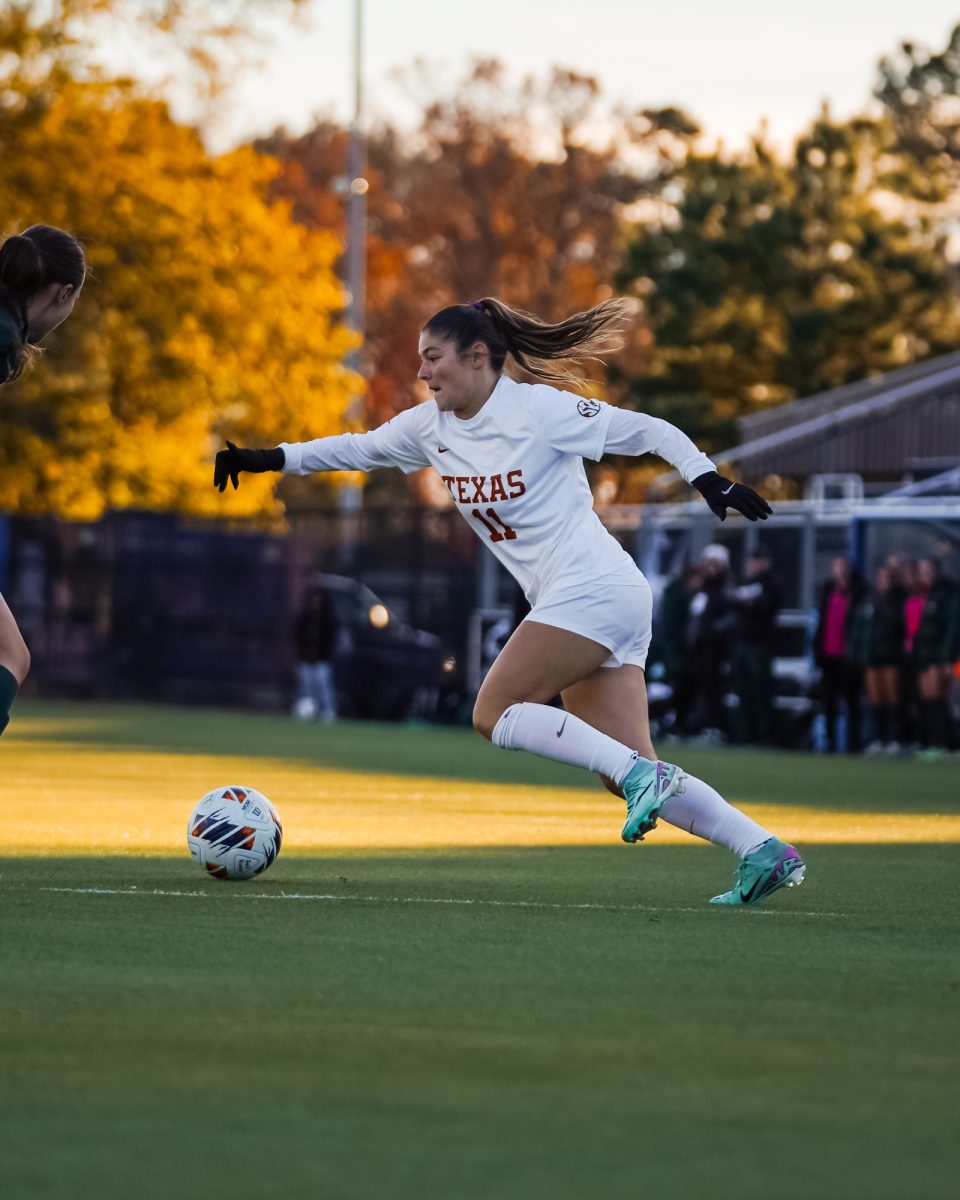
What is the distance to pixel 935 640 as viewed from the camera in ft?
74.5

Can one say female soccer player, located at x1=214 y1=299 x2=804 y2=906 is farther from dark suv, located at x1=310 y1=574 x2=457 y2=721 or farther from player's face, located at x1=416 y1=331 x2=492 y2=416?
dark suv, located at x1=310 y1=574 x2=457 y2=721

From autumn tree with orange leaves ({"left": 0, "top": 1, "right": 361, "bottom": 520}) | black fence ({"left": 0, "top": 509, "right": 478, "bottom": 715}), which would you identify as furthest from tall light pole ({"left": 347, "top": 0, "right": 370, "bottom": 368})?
black fence ({"left": 0, "top": 509, "right": 478, "bottom": 715})

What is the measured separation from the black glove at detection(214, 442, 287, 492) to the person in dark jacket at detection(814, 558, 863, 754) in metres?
15.0

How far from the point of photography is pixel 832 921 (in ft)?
27.1

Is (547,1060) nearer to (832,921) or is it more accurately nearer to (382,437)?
(832,921)

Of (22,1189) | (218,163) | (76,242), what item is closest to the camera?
(22,1189)

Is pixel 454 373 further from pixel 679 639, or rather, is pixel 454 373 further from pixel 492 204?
pixel 492 204

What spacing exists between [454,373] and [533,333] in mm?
418

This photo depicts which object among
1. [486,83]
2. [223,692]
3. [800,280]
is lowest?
[223,692]

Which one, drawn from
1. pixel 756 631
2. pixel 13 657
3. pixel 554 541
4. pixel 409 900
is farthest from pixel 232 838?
pixel 756 631

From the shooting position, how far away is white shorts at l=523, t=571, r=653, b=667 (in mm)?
8320

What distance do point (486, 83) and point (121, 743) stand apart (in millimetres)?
29481

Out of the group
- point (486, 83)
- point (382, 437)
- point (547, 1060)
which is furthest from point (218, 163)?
point (547, 1060)

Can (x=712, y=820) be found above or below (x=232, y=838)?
above
